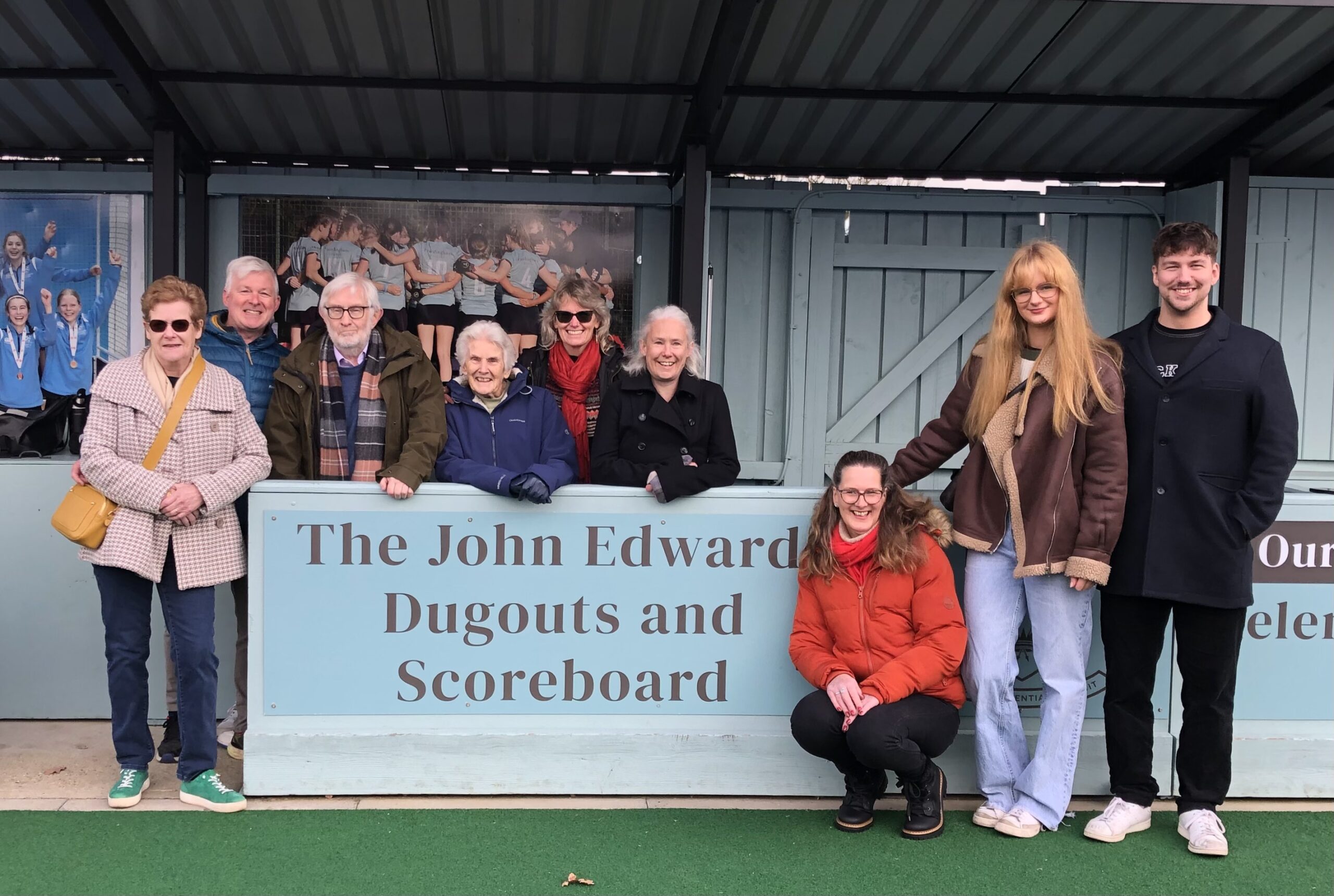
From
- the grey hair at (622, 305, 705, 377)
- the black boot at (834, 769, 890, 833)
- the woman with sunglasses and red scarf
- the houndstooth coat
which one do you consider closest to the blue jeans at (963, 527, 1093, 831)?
the black boot at (834, 769, 890, 833)

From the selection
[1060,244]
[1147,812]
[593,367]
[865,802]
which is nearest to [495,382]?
[593,367]

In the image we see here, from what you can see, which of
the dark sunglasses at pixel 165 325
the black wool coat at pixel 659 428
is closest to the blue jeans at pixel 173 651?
the dark sunglasses at pixel 165 325

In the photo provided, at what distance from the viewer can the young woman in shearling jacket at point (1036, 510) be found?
326 cm

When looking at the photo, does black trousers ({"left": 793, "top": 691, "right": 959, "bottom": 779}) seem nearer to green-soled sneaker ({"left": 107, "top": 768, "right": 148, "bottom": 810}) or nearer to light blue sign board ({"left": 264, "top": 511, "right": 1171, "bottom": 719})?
light blue sign board ({"left": 264, "top": 511, "right": 1171, "bottom": 719})

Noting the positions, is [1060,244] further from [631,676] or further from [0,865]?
[0,865]

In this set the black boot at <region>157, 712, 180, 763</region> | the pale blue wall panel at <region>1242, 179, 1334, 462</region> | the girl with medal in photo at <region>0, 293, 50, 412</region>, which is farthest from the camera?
the pale blue wall panel at <region>1242, 179, 1334, 462</region>

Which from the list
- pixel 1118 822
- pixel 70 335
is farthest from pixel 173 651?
pixel 70 335

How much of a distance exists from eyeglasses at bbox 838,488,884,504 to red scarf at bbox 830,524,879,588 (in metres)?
0.10

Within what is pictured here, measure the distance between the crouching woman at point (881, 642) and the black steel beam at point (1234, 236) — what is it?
3791mm

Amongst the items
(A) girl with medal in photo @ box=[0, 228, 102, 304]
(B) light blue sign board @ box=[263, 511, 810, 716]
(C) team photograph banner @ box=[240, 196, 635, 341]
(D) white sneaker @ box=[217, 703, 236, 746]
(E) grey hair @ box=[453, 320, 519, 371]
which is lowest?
(D) white sneaker @ box=[217, 703, 236, 746]

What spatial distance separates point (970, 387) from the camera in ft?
11.7

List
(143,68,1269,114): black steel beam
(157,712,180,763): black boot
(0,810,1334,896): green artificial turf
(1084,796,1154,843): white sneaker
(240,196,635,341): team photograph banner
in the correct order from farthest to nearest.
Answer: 1. (240,196,635,341): team photograph banner
2. (143,68,1269,114): black steel beam
3. (157,712,180,763): black boot
4. (1084,796,1154,843): white sneaker
5. (0,810,1334,896): green artificial turf

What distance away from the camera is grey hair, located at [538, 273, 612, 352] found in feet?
13.4

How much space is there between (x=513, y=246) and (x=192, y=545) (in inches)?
140
